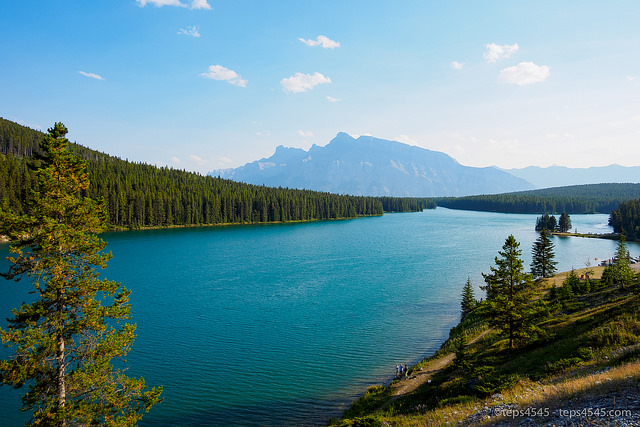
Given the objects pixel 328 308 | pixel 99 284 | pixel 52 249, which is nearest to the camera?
pixel 52 249

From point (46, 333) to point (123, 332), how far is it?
3.16 m

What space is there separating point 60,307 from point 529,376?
24706 millimetres

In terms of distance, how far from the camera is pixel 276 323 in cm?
4162

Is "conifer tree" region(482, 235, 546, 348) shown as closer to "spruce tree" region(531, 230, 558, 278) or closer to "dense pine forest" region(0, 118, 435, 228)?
"spruce tree" region(531, 230, 558, 278)

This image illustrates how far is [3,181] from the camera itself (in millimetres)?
114188

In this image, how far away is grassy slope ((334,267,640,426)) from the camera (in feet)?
49.1

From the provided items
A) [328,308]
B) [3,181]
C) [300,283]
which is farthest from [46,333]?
[3,181]

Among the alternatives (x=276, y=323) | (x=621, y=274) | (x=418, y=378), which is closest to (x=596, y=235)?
(x=621, y=274)

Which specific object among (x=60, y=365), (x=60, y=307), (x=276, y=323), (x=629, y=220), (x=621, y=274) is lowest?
(x=276, y=323)

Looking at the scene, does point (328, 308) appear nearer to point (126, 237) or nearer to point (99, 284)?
point (99, 284)

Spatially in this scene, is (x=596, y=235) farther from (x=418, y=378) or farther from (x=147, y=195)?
(x=147, y=195)

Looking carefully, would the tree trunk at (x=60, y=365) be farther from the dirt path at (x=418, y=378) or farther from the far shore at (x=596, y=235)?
the far shore at (x=596, y=235)

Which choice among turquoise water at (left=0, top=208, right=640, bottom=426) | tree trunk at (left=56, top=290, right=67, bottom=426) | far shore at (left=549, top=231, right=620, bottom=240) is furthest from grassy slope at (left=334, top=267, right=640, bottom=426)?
far shore at (left=549, top=231, right=620, bottom=240)

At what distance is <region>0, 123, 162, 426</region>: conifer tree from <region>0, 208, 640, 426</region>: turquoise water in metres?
9.60
